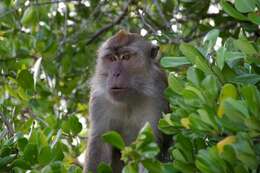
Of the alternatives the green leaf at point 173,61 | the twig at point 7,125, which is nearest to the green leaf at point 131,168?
the green leaf at point 173,61

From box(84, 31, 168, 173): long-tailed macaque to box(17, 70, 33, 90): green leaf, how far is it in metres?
0.63

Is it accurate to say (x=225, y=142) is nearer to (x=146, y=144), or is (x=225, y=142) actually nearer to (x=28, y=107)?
(x=146, y=144)

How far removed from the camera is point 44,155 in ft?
11.5

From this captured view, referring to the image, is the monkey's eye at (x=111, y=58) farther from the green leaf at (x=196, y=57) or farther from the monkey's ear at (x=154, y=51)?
the green leaf at (x=196, y=57)

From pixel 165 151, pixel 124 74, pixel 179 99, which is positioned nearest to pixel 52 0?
pixel 124 74

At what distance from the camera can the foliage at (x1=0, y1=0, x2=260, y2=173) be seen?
9.55 ft

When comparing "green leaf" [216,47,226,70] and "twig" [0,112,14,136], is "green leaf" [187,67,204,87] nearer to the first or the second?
"green leaf" [216,47,226,70]

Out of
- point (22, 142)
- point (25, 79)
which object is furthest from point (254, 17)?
point (25, 79)

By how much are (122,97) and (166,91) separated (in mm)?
1559

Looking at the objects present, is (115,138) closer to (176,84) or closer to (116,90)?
(176,84)

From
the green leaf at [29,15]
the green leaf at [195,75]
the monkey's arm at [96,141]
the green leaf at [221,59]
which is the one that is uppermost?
the green leaf at [29,15]

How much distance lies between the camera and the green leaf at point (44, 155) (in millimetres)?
3498

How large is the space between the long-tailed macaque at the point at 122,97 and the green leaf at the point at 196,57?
1.92 meters

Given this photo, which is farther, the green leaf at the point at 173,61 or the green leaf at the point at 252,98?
the green leaf at the point at 173,61
